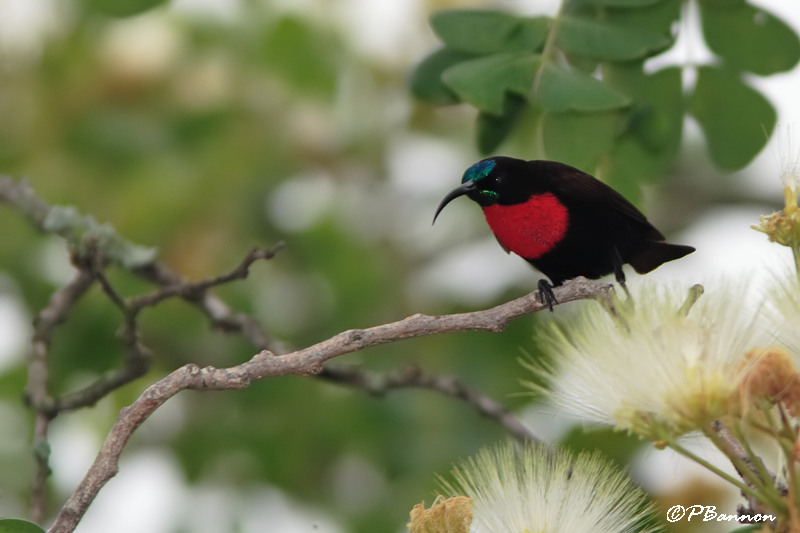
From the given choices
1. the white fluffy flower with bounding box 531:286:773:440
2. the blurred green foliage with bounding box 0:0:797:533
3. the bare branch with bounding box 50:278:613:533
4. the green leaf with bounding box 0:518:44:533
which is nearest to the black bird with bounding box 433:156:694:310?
the blurred green foliage with bounding box 0:0:797:533

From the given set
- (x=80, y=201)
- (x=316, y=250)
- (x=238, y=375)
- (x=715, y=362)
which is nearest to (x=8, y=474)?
(x=80, y=201)

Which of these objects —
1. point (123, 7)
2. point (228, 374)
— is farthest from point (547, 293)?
point (123, 7)

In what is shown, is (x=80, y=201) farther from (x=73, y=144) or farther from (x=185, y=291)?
(x=185, y=291)

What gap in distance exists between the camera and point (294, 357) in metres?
1.78

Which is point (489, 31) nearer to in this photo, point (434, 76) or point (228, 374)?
point (434, 76)

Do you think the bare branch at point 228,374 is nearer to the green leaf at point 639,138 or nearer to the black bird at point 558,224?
the green leaf at point 639,138

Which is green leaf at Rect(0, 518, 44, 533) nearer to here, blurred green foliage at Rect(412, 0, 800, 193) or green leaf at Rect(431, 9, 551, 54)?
blurred green foliage at Rect(412, 0, 800, 193)

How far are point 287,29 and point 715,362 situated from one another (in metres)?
3.42

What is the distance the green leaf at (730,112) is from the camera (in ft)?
9.80

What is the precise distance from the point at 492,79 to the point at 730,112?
80 cm

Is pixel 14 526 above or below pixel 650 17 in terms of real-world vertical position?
below

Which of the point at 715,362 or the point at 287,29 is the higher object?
the point at 287,29

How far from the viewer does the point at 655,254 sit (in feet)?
11.2

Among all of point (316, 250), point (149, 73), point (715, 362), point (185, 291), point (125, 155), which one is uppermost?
point (149, 73)
